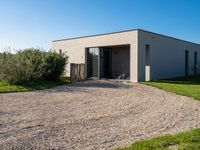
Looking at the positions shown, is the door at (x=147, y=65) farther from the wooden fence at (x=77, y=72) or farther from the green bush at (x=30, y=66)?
the green bush at (x=30, y=66)

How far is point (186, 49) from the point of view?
22562mm

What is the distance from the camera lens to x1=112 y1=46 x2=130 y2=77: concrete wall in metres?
19.1

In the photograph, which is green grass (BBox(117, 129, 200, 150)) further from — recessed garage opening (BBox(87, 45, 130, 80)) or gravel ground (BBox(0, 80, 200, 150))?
recessed garage opening (BBox(87, 45, 130, 80))

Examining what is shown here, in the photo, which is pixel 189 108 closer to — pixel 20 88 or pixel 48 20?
pixel 20 88

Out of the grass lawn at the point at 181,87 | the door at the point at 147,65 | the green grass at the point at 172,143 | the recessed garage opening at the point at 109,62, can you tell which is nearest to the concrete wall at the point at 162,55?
the door at the point at 147,65

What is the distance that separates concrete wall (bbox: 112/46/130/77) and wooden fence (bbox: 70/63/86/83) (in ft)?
12.8

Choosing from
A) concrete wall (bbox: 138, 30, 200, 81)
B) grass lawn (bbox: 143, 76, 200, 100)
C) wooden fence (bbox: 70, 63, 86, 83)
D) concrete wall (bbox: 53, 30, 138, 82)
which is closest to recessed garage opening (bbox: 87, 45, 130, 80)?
concrete wall (bbox: 53, 30, 138, 82)

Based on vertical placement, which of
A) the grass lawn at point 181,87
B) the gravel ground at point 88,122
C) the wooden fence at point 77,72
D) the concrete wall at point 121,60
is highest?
the concrete wall at point 121,60

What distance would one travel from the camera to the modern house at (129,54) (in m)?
15.4

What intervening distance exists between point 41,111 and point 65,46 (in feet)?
47.0

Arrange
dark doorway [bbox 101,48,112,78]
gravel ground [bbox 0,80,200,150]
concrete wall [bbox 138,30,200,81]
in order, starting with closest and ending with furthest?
gravel ground [bbox 0,80,200,150], concrete wall [bbox 138,30,200,81], dark doorway [bbox 101,48,112,78]

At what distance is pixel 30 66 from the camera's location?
13281 millimetres

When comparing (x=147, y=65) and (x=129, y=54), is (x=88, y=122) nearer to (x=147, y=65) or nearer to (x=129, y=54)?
(x=147, y=65)

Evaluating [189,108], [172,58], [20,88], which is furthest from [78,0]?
[172,58]
